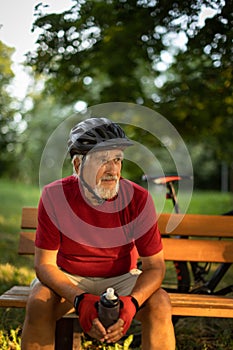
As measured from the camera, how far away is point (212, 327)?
4656 millimetres

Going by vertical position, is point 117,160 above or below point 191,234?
above

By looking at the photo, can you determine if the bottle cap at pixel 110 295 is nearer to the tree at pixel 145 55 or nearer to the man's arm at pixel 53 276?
the man's arm at pixel 53 276

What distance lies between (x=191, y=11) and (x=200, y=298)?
2310 mm

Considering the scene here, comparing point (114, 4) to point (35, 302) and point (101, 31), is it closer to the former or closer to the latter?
point (101, 31)

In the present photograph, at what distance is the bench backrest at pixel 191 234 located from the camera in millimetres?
4199

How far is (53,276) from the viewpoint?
300 cm

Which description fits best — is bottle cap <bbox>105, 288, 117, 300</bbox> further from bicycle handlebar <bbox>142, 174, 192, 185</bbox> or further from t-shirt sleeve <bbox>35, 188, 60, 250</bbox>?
bicycle handlebar <bbox>142, 174, 192, 185</bbox>

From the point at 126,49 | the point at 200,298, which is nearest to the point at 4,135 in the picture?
the point at 126,49

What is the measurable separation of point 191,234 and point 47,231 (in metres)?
1.48

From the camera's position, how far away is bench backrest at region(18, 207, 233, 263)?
165 inches

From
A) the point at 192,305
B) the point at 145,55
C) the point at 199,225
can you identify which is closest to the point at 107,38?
the point at 145,55

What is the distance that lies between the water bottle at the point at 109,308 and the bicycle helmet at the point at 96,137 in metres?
0.78

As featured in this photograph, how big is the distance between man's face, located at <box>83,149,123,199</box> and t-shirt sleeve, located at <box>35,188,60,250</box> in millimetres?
264

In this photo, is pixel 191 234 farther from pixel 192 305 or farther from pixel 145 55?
pixel 145 55
